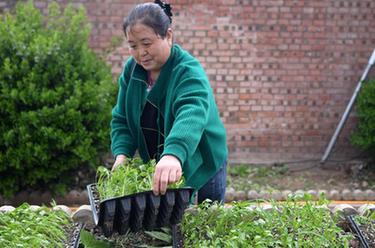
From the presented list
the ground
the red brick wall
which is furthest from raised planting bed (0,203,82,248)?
the red brick wall

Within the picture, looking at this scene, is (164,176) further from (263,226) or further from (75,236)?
(75,236)

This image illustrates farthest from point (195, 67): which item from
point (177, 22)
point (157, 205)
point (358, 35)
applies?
point (358, 35)

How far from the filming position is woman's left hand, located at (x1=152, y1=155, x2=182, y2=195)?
2215 millimetres

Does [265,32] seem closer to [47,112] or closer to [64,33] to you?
[64,33]

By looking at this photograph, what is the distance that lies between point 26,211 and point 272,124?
526 cm

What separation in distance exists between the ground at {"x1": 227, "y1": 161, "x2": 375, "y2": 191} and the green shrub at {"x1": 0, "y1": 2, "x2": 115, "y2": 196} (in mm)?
1825

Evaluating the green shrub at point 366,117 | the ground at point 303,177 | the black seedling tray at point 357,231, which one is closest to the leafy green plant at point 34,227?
the black seedling tray at point 357,231

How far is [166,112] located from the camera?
8.74 ft

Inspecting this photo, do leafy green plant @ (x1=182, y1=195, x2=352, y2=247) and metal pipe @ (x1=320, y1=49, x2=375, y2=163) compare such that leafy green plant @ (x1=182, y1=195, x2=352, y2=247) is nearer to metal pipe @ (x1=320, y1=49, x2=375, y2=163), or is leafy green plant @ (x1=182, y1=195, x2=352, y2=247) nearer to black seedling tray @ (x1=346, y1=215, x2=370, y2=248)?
black seedling tray @ (x1=346, y1=215, x2=370, y2=248)

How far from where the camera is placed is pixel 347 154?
7879 mm

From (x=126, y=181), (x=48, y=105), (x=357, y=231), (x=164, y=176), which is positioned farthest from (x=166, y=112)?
(x=48, y=105)

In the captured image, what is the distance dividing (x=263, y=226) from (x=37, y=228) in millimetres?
932

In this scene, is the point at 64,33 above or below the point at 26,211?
above

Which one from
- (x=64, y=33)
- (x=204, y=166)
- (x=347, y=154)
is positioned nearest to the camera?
(x=204, y=166)
